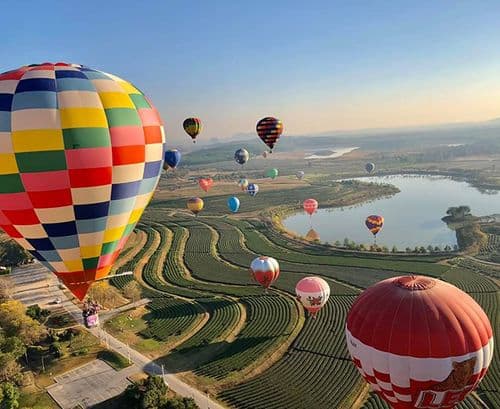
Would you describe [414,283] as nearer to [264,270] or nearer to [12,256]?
[264,270]

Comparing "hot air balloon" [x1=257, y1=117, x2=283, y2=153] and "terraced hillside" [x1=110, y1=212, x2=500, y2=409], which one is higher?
"hot air balloon" [x1=257, y1=117, x2=283, y2=153]

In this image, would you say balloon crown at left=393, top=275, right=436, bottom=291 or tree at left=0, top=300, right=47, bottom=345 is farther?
tree at left=0, top=300, right=47, bottom=345

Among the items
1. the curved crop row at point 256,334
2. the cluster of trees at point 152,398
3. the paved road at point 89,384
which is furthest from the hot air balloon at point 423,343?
the paved road at point 89,384

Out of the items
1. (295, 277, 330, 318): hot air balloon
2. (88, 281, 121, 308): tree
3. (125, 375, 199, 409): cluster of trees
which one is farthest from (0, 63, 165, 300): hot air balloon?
(88, 281, 121, 308): tree

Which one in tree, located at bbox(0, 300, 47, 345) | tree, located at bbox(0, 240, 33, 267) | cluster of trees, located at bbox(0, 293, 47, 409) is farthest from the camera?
tree, located at bbox(0, 240, 33, 267)

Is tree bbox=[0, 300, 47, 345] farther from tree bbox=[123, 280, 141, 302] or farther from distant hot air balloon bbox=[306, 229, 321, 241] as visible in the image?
distant hot air balloon bbox=[306, 229, 321, 241]

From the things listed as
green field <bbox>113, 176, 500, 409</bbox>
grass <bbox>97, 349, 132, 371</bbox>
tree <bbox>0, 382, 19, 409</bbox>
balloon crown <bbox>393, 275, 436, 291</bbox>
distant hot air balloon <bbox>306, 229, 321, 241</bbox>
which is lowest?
distant hot air balloon <bbox>306, 229, 321, 241</bbox>
